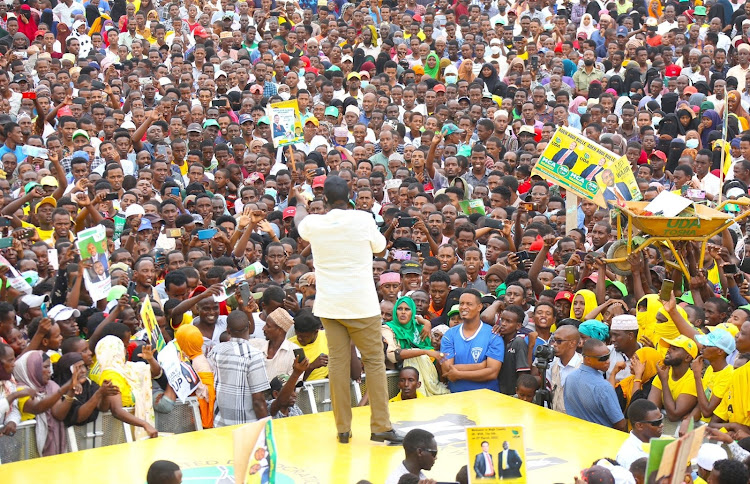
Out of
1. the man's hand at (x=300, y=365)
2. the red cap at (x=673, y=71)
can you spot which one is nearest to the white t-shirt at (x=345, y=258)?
the man's hand at (x=300, y=365)

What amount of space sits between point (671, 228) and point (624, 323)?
134 centimetres

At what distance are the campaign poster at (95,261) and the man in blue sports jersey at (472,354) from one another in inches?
114

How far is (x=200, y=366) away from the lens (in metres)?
8.86

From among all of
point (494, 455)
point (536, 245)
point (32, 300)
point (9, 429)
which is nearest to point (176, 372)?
point (9, 429)

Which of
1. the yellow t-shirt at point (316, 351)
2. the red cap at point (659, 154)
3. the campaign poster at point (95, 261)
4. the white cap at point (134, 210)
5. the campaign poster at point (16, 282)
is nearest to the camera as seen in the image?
the yellow t-shirt at point (316, 351)

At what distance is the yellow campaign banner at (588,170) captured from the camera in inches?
428

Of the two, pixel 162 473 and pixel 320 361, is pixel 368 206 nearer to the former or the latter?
pixel 320 361

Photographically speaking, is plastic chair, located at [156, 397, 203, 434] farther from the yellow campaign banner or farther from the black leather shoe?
the yellow campaign banner

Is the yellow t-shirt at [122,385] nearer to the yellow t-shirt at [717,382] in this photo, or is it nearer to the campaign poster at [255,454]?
the campaign poster at [255,454]

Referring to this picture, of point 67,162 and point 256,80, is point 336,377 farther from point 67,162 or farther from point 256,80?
point 256,80

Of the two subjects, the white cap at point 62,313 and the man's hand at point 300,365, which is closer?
the man's hand at point 300,365

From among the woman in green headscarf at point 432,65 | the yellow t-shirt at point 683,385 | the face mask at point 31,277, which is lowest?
the yellow t-shirt at point 683,385

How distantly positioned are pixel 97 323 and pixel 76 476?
2.14m

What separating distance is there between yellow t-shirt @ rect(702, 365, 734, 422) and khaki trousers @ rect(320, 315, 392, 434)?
92.5 inches
